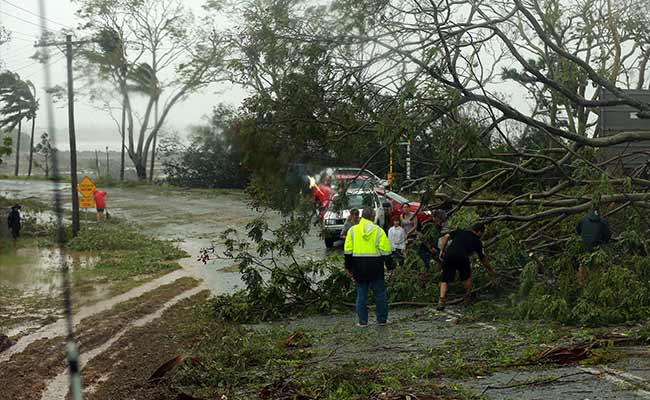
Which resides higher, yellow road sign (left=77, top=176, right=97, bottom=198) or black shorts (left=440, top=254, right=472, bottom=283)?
yellow road sign (left=77, top=176, right=97, bottom=198)

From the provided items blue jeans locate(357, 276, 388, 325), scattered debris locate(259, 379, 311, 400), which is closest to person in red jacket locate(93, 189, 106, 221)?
blue jeans locate(357, 276, 388, 325)

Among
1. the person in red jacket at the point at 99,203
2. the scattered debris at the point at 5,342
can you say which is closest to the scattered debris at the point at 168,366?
the scattered debris at the point at 5,342

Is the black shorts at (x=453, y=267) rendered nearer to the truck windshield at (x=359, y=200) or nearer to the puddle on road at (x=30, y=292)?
the truck windshield at (x=359, y=200)

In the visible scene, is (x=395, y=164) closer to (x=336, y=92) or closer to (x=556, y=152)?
(x=336, y=92)

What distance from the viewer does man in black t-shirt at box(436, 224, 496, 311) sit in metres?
12.6

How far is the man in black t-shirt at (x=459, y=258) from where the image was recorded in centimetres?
1264

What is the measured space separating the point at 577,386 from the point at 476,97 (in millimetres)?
6094

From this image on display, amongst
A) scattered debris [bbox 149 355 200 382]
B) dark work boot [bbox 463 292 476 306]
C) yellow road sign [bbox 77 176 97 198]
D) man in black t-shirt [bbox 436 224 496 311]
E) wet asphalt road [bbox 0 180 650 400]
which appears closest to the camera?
wet asphalt road [bbox 0 180 650 400]

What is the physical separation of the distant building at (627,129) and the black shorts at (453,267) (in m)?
3.78

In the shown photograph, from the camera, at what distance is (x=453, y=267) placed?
12.7 meters

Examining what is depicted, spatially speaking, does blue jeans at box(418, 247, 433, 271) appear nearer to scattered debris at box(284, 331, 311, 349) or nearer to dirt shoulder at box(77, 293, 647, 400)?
dirt shoulder at box(77, 293, 647, 400)

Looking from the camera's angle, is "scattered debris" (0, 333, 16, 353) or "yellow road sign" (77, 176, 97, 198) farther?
"yellow road sign" (77, 176, 97, 198)

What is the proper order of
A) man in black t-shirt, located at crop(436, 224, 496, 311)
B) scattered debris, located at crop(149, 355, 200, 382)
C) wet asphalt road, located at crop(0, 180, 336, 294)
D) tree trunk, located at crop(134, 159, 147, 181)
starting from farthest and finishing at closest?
tree trunk, located at crop(134, 159, 147, 181)
wet asphalt road, located at crop(0, 180, 336, 294)
man in black t-shirt, located at crop(436, 224, 496, 311)
scattered debris, located at crop(149, 355, 200, 382)

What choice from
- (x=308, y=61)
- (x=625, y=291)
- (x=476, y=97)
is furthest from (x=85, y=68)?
(x=625, y=291)
